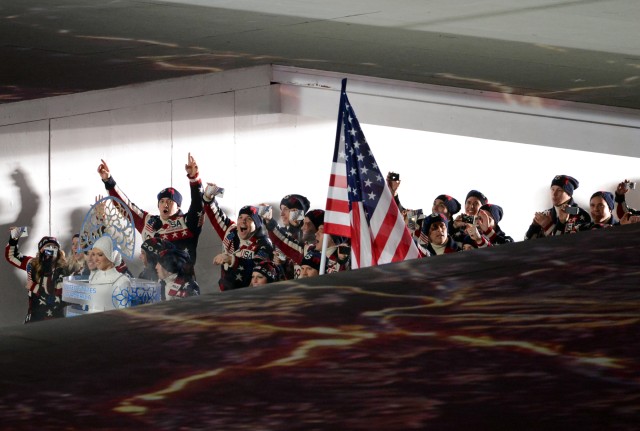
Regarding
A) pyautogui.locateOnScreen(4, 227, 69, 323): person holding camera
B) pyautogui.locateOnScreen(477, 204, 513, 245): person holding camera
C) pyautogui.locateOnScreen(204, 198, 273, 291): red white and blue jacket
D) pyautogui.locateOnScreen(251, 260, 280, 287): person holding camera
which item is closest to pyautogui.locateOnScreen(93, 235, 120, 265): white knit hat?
pyautogui.locateOnScreen(204, 198, 273, 291): red white and blue jacket

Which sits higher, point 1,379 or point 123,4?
point 123,4

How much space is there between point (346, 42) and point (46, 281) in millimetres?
3310

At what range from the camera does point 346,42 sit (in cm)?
726

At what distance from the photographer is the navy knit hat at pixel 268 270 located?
23.6ft

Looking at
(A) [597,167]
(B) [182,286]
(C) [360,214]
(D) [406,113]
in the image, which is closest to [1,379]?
(C) [360,214]

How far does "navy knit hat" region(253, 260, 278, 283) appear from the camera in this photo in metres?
7.20

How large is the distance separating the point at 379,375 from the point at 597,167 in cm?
727

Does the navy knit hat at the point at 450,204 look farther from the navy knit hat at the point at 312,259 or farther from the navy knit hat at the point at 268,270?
the navy knit hat at the point at 268,270

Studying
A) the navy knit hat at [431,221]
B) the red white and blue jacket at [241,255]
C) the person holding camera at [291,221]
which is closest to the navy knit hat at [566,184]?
the navy knit hat at [431,221]

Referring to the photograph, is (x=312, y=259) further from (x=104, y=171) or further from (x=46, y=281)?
(x=104, y=171)

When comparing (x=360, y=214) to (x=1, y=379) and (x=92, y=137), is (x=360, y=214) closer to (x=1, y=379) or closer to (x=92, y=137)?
(x=1, y=379)

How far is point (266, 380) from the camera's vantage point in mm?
3057

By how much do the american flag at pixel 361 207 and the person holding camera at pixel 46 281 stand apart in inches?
112

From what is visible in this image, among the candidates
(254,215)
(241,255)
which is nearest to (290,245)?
(254,215)
